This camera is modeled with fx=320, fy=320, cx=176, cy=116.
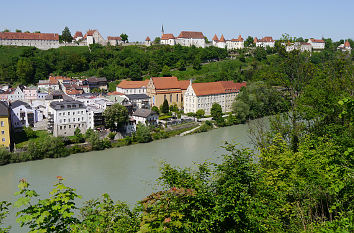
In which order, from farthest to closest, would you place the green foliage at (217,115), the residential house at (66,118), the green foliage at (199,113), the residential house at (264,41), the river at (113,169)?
the residential house at (264,41), the green foliage at (199,113), the green foliage at (217,115), the residential house at (66,118), the river at (113,169)

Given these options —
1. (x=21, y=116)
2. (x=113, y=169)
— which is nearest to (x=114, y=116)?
(x=113, y=169)

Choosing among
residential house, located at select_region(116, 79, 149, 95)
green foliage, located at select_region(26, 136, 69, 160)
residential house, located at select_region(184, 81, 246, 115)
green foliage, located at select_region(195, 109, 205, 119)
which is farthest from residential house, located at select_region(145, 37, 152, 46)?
green foliage, located at select_region(26, 136, 69, 160)

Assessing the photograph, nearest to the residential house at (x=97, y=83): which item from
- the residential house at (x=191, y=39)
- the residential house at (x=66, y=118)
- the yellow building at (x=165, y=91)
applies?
the yellow building at (x=165, y=91)

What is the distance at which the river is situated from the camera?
37.0ft

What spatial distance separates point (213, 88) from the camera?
27.1 metres

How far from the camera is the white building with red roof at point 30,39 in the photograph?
42.1m

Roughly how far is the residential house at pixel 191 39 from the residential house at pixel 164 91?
2060 cm

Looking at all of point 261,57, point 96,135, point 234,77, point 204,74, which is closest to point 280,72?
point 96,135

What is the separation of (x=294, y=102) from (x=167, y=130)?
511 inches

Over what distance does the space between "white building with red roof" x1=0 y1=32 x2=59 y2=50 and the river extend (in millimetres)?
31561

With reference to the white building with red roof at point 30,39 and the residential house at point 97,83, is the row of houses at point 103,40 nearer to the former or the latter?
the white building with red roof at point 30,39

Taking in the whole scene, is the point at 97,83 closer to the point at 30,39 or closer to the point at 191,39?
the point at 30,39

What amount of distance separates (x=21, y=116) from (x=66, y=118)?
3068 mm

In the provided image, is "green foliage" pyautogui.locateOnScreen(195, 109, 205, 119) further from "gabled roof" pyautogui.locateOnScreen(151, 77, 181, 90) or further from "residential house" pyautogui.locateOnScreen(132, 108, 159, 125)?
"gabled roof" pyautogui.locateOnScreen(151, 77, 181, 90)
